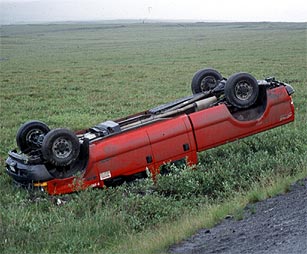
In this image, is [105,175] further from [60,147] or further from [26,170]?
[26,170]

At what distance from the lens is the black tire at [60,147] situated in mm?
8062

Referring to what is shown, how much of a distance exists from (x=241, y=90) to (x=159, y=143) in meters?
1.80

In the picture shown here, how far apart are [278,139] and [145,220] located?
3.90 m

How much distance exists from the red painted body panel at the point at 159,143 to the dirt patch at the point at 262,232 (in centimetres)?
236

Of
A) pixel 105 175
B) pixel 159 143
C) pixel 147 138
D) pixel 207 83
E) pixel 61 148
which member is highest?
pixel 207 83

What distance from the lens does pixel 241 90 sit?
9.31m

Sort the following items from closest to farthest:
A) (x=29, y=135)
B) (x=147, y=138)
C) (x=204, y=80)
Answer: (x=147, y=138) < (x=29, y=135) < (x=204, y=80)

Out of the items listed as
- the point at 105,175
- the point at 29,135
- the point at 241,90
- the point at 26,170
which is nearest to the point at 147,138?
the point at 105,175

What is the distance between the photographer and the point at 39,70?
115ft

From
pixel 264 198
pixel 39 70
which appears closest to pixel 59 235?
pixel 264 198

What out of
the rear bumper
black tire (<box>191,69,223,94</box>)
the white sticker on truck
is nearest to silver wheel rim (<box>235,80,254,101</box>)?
black tire (<box>191,69,223,94</box>)

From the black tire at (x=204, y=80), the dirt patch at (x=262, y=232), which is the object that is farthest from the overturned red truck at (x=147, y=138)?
the dirt patch at (x=262, y=232)

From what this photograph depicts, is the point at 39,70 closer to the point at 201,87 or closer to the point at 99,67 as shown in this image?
the point at 99,67

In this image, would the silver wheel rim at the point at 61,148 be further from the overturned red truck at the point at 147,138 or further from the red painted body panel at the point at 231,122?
the red painted body panel at the point at 231,122
